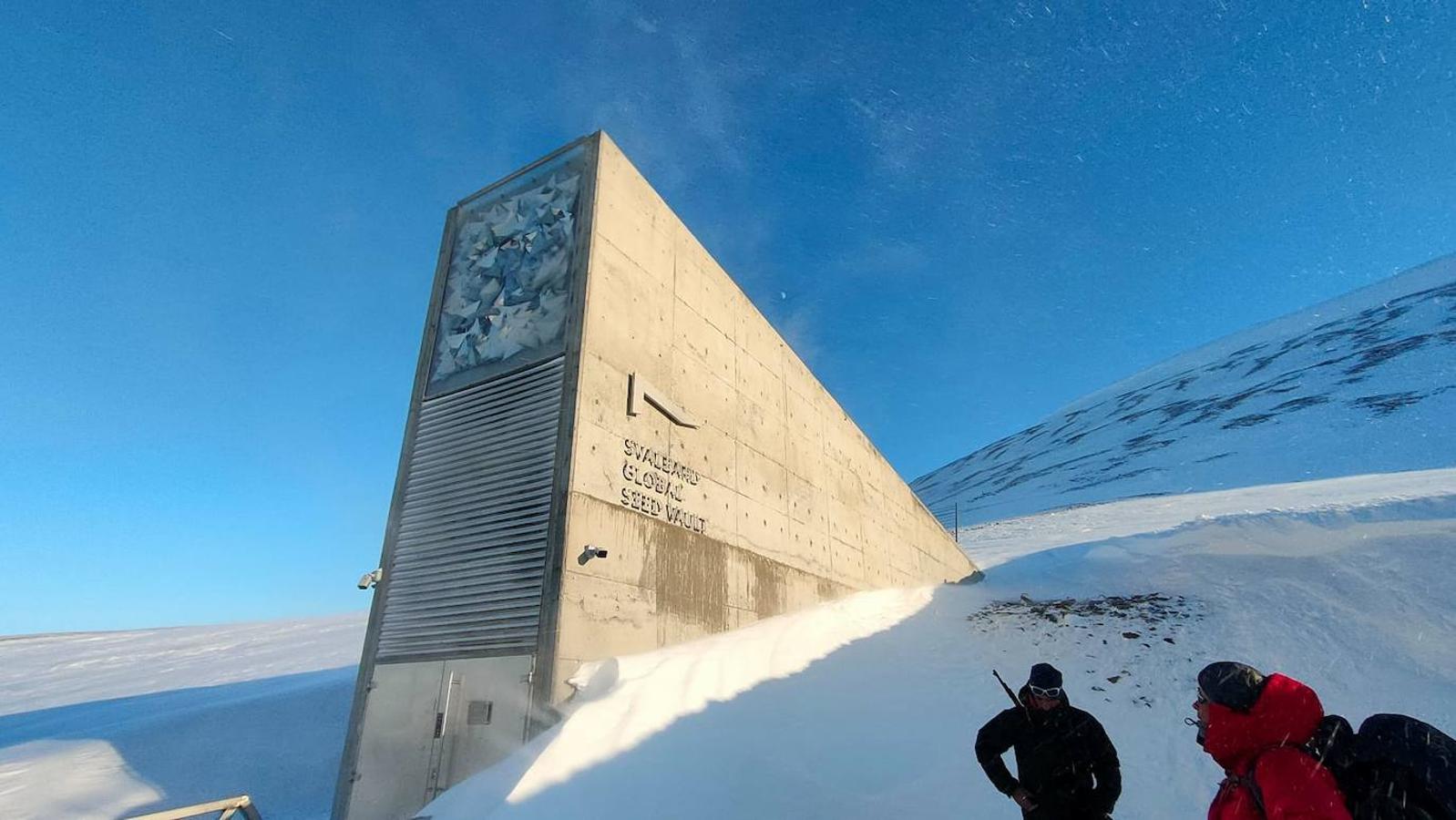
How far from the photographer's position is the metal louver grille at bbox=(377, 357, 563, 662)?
29.0 feet

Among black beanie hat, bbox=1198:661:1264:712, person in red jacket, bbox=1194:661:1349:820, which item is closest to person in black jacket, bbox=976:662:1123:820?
person in red jacket, bbox=1194:661:1349:820

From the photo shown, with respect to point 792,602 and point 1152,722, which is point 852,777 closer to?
point 1152,722

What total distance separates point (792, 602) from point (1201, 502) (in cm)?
2324

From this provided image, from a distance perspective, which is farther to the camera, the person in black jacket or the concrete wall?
the concrete wall

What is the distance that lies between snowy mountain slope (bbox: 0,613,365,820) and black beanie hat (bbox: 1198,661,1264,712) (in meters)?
13.4

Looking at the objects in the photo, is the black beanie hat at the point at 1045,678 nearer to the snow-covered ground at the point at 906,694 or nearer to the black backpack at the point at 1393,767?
the black backpack at the point at 1393,767

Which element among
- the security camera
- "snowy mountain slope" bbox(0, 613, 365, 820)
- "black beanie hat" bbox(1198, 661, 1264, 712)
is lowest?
"snowy mountain slope" bbox(0, 613, 365, 820)

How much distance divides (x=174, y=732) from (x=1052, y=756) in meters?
18.3

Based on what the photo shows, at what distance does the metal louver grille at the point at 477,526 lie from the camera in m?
8.84

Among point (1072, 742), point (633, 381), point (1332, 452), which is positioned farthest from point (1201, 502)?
point (1072, 742)

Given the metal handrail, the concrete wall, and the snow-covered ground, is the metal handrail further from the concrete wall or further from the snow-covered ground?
the concrete wall

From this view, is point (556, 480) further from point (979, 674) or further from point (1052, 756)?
point (979, 674)

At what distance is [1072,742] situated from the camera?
4566mm

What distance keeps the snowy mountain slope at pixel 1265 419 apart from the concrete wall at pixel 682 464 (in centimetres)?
2925
